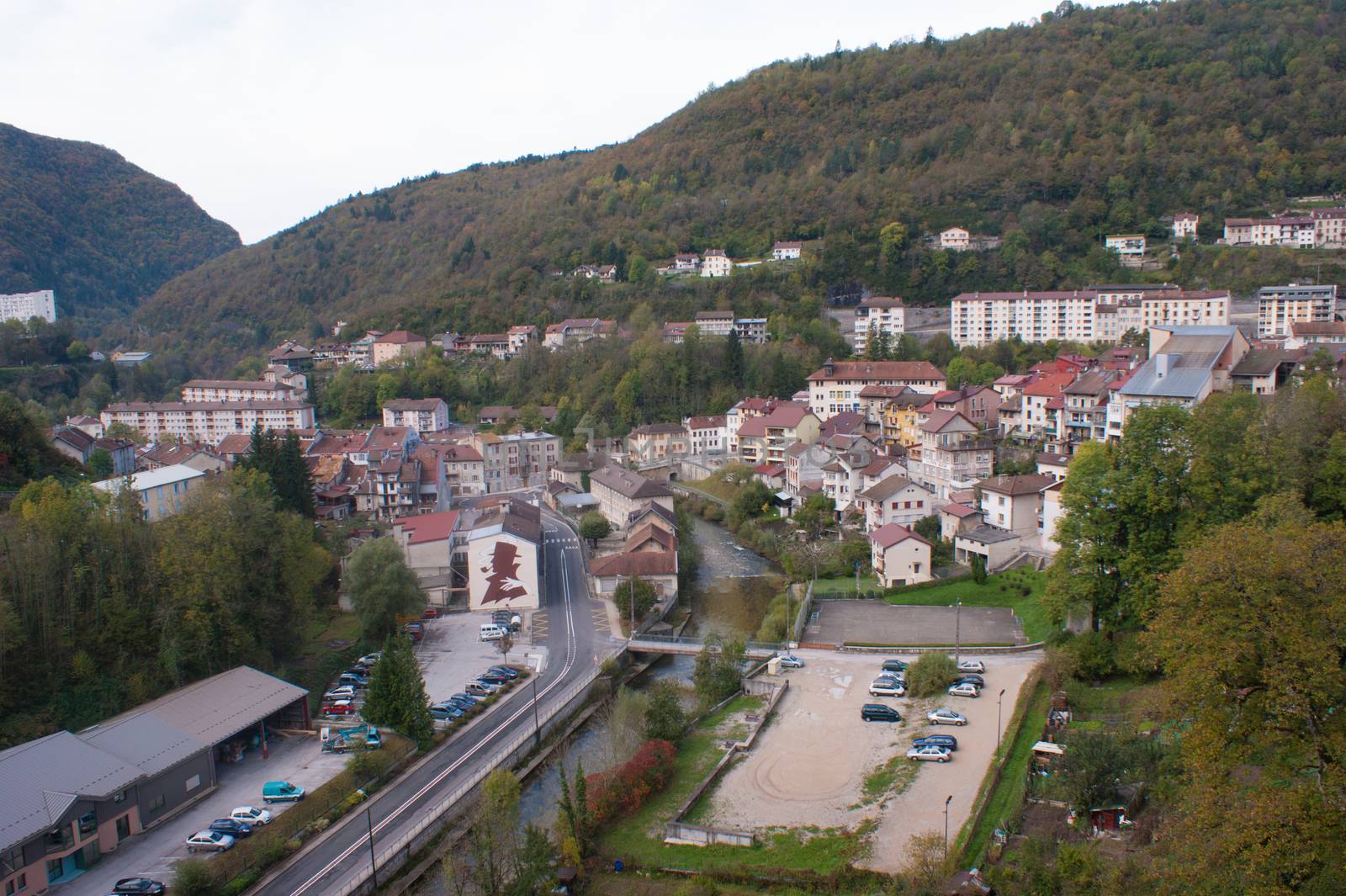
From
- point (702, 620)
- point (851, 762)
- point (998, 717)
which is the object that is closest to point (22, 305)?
point (702, 620)

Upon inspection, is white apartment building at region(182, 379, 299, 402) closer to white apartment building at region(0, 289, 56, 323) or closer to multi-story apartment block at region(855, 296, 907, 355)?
white apartment building at region(0, 289, 56, 323)

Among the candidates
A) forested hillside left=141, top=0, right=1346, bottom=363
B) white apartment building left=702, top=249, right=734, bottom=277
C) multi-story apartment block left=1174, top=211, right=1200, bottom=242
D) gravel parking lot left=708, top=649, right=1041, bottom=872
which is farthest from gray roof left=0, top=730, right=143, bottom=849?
multi-story apartment block left=1174, top=211, right=1200, bottom=242

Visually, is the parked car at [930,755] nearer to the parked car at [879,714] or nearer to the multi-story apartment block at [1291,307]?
the parked car at [879,714]

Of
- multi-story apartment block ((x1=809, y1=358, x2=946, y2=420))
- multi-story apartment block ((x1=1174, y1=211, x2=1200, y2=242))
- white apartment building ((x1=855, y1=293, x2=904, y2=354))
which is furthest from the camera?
multi-story apartment block ((x1=1174, y1=211, x2=1200, y2=242))

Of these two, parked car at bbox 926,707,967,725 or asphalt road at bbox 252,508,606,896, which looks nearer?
asphalt road at bbox 252,508,606,896

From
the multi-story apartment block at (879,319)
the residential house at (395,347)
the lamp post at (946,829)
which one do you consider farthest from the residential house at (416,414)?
the lamp post at (946,829)

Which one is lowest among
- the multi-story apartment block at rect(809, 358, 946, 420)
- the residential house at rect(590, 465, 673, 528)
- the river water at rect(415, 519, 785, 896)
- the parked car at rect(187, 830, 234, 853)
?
the river water at rect(415, 519, 785, 896)

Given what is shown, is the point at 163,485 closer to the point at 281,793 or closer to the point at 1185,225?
the point at 281,793

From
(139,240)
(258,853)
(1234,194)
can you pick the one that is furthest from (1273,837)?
(139,240)
